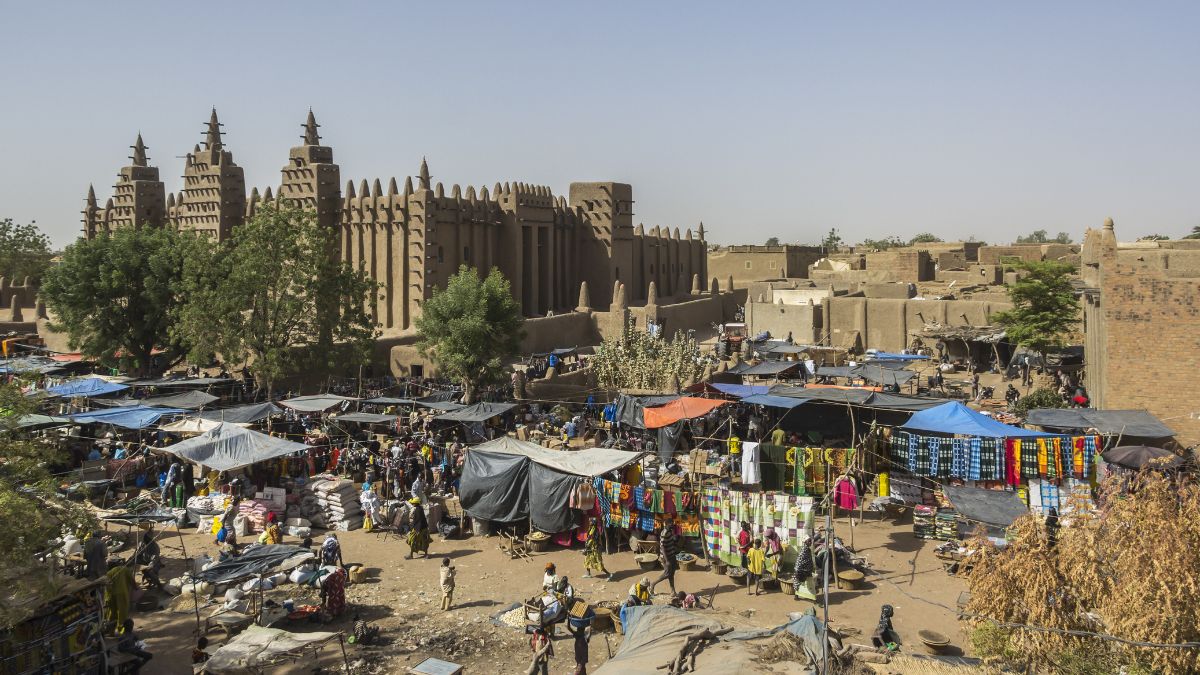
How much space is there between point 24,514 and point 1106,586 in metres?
11.2

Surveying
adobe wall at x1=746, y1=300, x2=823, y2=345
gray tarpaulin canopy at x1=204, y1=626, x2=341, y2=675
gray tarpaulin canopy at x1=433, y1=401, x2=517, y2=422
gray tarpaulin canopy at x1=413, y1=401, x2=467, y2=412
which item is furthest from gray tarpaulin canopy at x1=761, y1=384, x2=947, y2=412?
adobe wall at x1=746, y1=300, x2=823, y2=345

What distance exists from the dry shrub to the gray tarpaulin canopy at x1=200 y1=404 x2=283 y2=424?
16.9 meters

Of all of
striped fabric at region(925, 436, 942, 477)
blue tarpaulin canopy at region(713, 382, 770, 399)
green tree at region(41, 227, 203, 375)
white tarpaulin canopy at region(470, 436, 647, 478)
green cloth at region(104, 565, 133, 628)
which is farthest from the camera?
green tree at region(41, 227, 203, 375)

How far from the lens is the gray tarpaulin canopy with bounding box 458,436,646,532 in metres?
15.7

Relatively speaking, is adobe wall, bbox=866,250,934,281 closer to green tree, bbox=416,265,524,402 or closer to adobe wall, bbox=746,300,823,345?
adobe wall, bbox=746,300,823,345

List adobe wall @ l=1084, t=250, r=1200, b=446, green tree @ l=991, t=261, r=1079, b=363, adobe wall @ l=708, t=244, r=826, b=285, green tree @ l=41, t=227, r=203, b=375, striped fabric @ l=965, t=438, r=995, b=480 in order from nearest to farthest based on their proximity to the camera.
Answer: striped fabric @ l=965, t=438, r=995, b=480 < adobe wall @ l=1084, t=250, r=1200, b=446 < green tree @ l=991, t=261, r=1079, b=363 < green tree @ l=41, t=227, r=203, b=375 < adobe wall @ l=708, t=244, r=826, b=285

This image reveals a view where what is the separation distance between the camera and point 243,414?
21.3 metres

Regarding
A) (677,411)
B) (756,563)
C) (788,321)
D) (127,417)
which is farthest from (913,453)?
(788,321)

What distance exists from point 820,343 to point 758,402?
17.0 metres

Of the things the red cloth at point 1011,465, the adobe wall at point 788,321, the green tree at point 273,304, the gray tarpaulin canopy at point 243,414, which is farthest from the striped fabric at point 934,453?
the adobe wall at point 788,321

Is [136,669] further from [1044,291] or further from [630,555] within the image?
[1044,291]

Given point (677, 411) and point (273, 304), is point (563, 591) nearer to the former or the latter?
point (677, 411)

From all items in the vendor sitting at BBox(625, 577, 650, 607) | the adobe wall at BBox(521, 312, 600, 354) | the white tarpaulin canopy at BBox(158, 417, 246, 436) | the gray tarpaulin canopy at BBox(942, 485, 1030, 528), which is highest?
the adobe wall at BBox(521, 312, 600, 354)

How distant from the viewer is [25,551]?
31.6 feet
